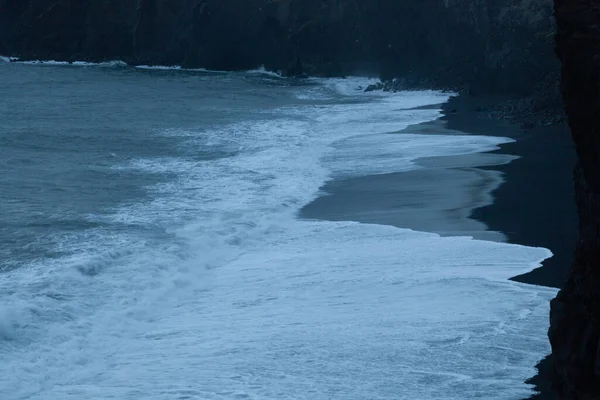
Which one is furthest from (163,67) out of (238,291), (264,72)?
(238,291)

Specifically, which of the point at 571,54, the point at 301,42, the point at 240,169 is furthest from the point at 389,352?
the point at 301,42

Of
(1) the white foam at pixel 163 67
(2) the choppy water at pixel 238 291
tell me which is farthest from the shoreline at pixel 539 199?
(1) the white foam at pixel 163 67

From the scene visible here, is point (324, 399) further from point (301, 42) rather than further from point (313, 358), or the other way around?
point (301, 42)

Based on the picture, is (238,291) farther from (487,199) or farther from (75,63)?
(75,63)

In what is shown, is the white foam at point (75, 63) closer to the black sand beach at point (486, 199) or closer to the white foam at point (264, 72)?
the white foam at point (264, 72)

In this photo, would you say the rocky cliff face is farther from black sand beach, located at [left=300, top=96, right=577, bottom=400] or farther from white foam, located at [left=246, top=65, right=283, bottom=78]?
black sand beach, located at [left=300, top=96, right=577, bottom=400]
